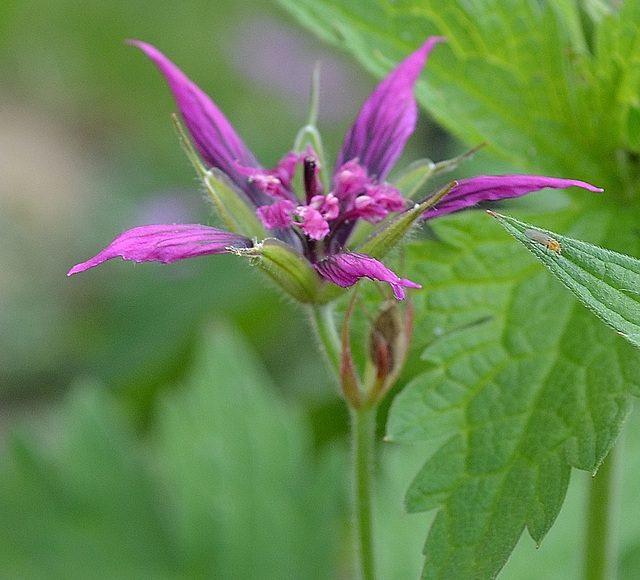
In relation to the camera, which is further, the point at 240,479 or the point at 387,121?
the point at 240,479

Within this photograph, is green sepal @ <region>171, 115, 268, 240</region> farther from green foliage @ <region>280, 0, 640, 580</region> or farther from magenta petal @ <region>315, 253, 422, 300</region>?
green foliage @ <region>280, 0, 640, 580</region>

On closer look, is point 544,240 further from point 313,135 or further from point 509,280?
point 313,135

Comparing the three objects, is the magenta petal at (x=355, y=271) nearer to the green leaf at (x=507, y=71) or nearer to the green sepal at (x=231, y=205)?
the green sepal at (x=231, y=205)

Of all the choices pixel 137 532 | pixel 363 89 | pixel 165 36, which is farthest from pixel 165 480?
pixel 165 36

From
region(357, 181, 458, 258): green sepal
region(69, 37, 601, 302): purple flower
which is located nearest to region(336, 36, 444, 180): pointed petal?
region(69, 37, 601, 302): purple flower

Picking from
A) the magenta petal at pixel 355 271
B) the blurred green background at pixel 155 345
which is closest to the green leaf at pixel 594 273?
the magenta petal at pixel 355 271

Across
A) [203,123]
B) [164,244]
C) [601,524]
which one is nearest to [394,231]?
[164,244]

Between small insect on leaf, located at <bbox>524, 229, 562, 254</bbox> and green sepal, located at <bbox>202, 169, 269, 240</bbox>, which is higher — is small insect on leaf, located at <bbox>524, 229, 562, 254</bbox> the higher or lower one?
the lower one
